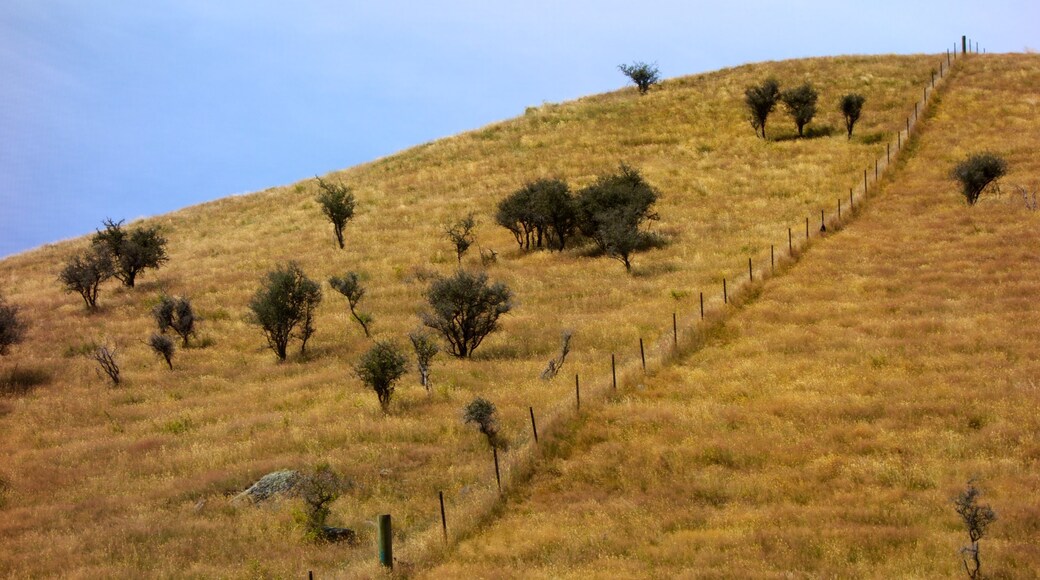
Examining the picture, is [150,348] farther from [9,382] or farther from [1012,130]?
[1012,130]

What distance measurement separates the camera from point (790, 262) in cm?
3155

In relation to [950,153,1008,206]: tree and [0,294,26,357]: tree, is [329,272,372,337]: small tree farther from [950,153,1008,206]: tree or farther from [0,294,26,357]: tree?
[950,153,1008,206]: tree

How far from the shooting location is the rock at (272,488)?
17.1 m

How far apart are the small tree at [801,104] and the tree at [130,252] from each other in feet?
143

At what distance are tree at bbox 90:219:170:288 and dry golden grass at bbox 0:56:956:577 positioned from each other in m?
0.96

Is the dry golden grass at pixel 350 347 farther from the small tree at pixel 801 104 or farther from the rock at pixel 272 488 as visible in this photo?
the small tree at pixel 801 104

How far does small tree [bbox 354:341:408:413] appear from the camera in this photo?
72.9 ft

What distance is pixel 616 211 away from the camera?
3947 centimetres

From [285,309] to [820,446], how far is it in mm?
20266

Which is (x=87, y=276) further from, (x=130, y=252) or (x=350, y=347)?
(x=350, y=347)

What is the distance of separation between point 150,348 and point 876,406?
86.4ft

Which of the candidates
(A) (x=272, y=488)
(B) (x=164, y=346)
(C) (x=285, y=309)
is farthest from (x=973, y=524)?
(B) (x=164, y=346)

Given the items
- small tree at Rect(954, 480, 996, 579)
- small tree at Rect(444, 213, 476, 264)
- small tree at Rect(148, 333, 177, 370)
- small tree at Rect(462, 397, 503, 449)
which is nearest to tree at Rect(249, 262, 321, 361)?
small tree at Rect(148, 333, 177, 370)

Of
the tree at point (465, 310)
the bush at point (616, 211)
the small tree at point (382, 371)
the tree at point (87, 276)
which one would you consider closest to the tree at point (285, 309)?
the tree at point (465, 310)
